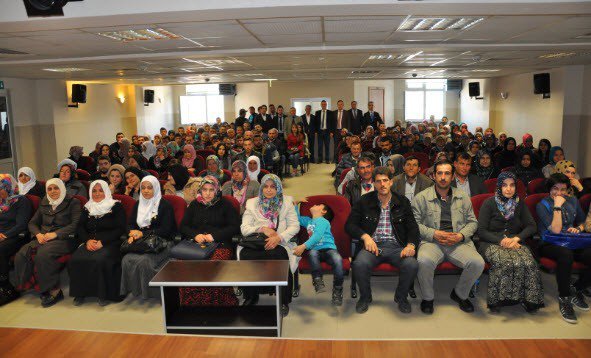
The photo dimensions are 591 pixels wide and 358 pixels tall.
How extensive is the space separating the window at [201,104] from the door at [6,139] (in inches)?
389

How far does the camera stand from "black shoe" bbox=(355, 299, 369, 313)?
417 cm

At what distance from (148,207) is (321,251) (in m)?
1.83

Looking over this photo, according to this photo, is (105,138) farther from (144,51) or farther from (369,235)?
(369,235)

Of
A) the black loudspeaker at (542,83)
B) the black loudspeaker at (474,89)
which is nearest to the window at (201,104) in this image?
the black loudspeaker at (474,89)

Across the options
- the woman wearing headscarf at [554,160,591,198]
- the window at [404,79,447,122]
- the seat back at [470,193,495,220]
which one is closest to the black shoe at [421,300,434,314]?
the seat back at [470,193,495,220]

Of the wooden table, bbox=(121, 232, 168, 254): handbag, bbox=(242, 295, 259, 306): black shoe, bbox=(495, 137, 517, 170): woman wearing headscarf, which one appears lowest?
bbox=(242, 295, 259, 306): black shoe

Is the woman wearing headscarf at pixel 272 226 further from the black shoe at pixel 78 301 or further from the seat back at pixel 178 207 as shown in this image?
the black shoe at pixel 78 301

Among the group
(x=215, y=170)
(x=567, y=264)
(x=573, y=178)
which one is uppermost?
(x=215, y=170)

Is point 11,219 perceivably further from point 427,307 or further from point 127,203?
point 427,307

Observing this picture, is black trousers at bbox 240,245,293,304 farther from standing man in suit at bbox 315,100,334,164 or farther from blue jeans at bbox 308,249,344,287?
standing man in suit at bbox 315,100,334,164

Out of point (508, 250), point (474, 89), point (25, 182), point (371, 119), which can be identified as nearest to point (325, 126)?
point (371, 119)

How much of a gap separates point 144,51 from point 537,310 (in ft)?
19.2

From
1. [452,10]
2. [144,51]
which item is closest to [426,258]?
[452,10]

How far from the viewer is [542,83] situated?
1135 cm
